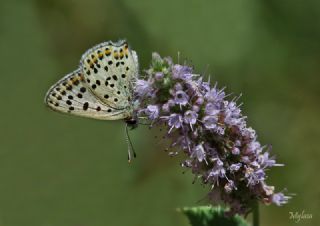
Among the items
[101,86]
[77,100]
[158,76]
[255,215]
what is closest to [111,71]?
[101,86]

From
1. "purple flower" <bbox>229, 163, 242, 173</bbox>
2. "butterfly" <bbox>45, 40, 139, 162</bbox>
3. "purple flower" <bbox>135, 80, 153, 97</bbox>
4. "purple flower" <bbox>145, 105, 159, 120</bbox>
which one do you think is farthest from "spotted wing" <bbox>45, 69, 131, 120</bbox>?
"purple flower" <bbox>229, 163, 242, 173</bbox>

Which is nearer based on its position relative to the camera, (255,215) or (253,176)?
(253,176)

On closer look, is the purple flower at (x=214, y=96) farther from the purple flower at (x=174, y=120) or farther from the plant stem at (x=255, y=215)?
the plant stem at (x=255, y=215)

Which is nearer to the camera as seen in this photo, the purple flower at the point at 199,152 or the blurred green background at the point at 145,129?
the purple flower at the point at 199,152

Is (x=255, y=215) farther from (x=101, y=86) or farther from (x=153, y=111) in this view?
(x=101, y=86)

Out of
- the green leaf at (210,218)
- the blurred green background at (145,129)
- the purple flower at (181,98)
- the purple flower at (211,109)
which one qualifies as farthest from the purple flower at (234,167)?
the blurred green background at (145,129)

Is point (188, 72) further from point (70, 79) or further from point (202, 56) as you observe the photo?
point (202, 56)
